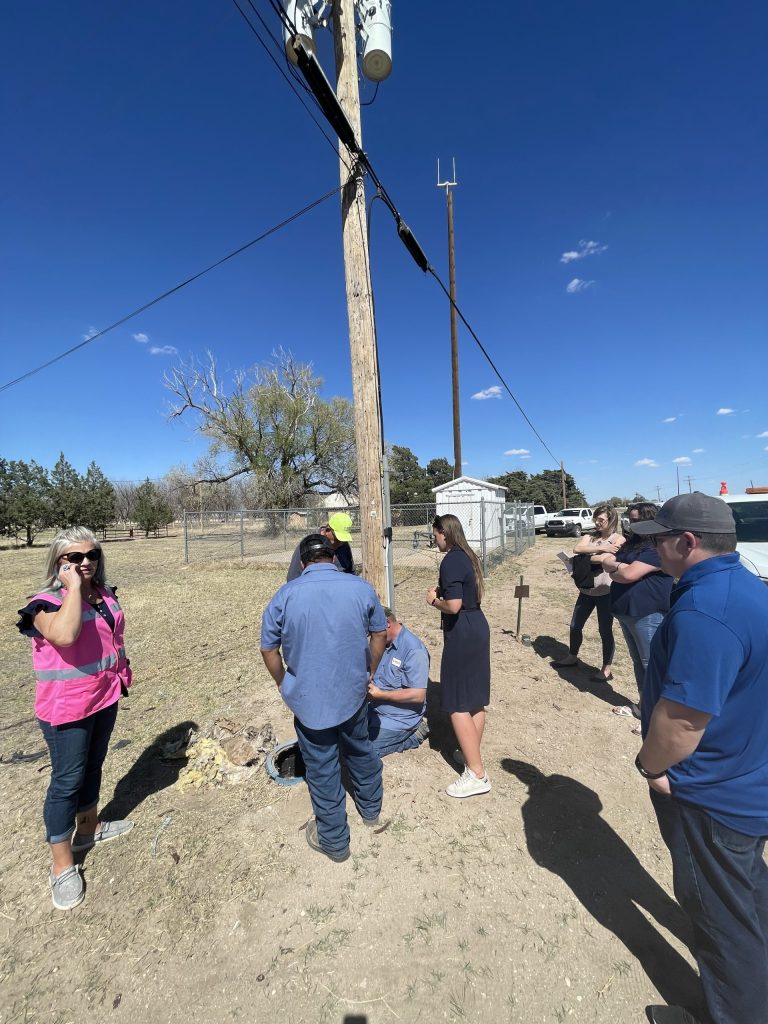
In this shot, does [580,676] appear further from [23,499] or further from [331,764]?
[23,499]

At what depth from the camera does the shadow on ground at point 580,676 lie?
441 centimetres

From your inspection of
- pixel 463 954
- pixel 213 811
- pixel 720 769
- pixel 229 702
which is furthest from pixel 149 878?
pixel 720 769

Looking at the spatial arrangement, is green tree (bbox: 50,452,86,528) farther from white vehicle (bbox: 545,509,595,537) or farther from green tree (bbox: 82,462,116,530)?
white vehicle (bbox: 545,509,595,537)

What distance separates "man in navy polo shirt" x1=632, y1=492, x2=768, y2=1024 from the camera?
128 centimetres

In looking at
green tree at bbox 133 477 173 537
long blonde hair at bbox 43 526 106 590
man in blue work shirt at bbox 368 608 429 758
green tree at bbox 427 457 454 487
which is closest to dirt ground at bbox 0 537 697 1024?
man in blue work shirt at bbox 368 608 429 758

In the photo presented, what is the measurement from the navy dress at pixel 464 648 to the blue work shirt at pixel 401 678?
1.43ft

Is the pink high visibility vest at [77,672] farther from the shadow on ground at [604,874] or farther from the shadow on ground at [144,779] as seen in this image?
the shadow on ground at [604,874]

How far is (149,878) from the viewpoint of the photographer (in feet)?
7.81

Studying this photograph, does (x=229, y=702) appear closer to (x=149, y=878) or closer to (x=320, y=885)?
(x=149, y=878)

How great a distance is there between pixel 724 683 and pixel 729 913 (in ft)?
2.61

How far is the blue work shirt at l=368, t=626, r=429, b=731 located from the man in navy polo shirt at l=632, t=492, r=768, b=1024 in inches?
77.4

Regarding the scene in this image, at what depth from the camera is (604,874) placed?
2.31 meters

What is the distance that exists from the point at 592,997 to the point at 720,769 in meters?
1.20

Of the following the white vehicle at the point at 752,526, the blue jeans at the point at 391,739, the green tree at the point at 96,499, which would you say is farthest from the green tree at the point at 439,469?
the blue jeans at the point at 391,739
